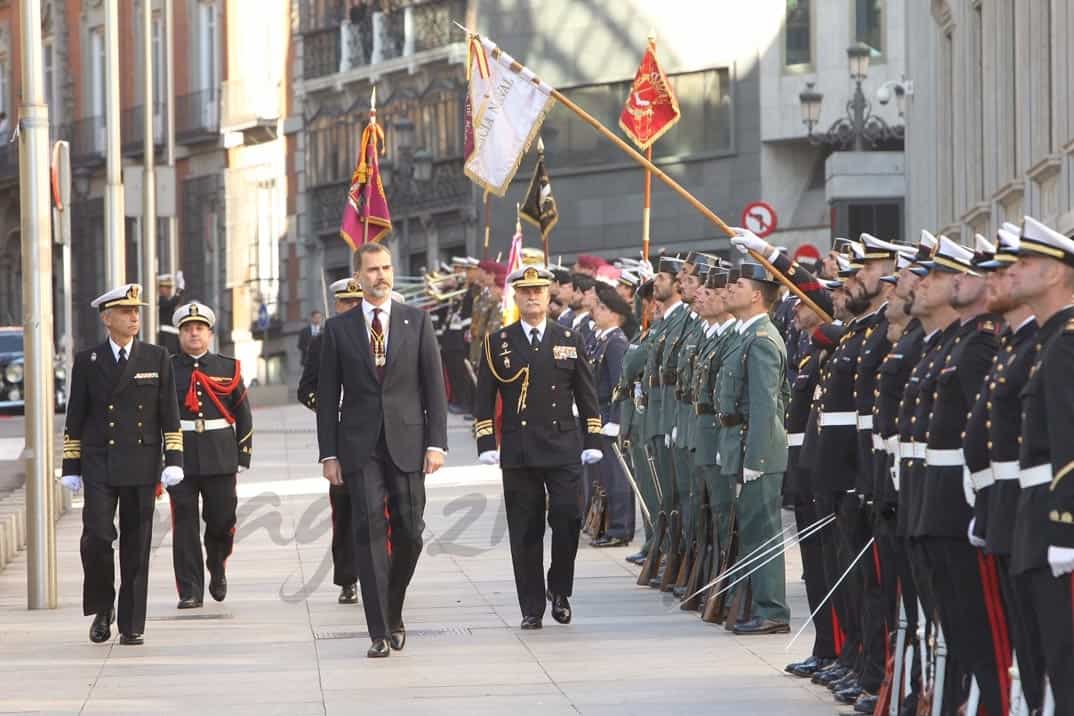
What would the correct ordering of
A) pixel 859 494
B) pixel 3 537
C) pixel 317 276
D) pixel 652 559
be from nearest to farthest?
1. pixel 859 494
2. pixel 652 559
3. pixel 3 537
4. pixel 317 276

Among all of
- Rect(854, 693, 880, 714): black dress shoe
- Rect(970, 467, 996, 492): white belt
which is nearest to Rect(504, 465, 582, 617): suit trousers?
Rect(854, 693, 880, 714): black dress shoe

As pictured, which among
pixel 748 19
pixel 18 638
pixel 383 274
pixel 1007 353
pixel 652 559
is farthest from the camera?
pixel 748 19

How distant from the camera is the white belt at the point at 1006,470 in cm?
870

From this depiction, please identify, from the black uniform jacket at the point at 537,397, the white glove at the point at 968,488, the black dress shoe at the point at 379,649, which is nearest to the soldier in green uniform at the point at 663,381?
the black uniform jacket at the point at 537,397

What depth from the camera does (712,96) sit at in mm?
53938

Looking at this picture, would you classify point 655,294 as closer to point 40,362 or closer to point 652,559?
point 652,559

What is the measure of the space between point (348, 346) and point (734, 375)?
2098 millimetres

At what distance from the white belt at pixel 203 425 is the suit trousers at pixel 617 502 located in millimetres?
4012

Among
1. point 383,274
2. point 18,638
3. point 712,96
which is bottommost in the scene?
point 18,638

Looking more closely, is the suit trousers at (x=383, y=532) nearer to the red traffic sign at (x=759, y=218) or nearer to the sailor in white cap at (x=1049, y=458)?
the sailor in white cap at (x=1049, y=458)

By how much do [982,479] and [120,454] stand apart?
21.7ft

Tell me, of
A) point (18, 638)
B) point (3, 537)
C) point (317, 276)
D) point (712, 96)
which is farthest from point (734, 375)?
point (317, 276)

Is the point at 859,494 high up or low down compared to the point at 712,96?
down

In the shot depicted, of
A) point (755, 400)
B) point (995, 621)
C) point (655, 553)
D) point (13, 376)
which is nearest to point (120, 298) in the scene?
point (755, 400)
